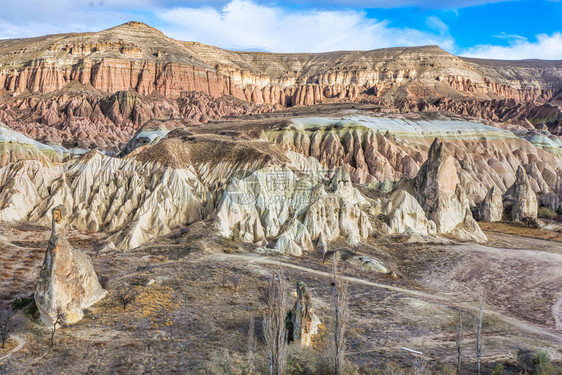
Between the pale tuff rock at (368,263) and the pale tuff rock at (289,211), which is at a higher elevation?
the pale tuff rock at (289,211)

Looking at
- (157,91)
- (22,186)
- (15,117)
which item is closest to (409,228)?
(22,186)

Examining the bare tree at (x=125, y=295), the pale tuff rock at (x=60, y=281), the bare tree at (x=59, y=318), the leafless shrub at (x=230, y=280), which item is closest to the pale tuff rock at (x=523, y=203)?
the leafless shrub at (x=230, y=280)

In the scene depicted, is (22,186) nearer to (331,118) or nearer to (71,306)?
(71,306)

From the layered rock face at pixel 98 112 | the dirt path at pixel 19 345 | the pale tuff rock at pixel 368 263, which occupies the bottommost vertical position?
the pale tuff rock at pixel 368 263

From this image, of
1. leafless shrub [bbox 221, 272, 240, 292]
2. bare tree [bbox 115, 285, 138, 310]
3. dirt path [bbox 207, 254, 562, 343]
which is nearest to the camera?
bare tree [bbox 115, 285, 138, 310]

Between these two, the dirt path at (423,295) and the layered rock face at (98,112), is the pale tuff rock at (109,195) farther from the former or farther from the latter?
the layered rock face at (98,112)

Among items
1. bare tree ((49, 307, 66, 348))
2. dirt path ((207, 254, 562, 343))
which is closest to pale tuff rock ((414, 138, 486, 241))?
dirt path ((207, 254, 562, 343))

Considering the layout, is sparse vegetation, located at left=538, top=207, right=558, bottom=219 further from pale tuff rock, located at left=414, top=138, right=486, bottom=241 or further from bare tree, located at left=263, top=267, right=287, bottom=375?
bare tree, located at left=263, top=267, right=287, bottom=375
